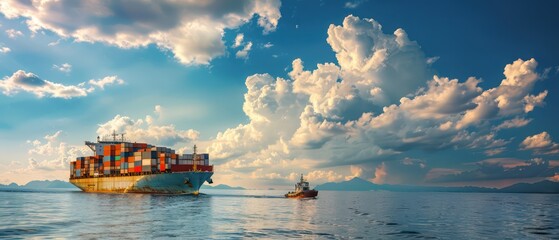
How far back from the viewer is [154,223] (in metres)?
50.0

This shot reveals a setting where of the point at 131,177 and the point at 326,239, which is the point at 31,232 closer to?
the point at 326,239

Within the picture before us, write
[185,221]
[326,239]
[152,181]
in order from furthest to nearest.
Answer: [152,181], [185,221], [326,239]

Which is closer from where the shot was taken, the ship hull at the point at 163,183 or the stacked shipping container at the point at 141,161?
the ship hull at the point at 163,183

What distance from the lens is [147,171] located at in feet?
462

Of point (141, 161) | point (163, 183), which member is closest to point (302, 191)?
point (163, 183)

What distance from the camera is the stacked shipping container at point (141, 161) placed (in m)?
140

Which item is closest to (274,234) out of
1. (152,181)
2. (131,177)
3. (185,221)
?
(185,221)

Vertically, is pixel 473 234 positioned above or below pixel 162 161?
below

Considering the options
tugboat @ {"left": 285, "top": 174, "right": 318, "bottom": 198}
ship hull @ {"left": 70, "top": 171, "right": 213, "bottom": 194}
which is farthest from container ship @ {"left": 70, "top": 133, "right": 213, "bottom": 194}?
tugboat @ {"left": 285, "top": 174, "right": 318, "bottom": 198}

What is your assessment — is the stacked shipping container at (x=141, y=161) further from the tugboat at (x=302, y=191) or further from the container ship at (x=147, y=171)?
the tugboat at (x=302, y=191)

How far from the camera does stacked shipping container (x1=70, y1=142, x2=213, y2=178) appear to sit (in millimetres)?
140125

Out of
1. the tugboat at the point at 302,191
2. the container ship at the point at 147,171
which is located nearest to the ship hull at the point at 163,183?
the container ship at the point at 147,171

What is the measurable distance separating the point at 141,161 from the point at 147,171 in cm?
675

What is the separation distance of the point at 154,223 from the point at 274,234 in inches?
657
